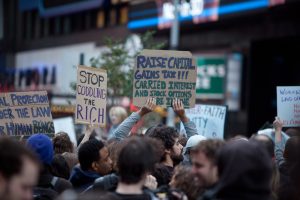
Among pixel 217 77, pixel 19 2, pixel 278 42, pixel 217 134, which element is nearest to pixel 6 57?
pixel 19 2

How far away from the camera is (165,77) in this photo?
316 inches

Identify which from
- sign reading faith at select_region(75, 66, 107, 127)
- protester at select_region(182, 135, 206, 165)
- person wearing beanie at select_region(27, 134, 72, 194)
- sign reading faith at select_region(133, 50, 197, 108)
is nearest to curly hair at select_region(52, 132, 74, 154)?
sign reading faith at select_region(75, 66, 107, 127)

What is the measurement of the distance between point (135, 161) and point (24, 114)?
142 inches

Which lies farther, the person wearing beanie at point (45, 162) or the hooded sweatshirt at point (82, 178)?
the hooded sweatshirt at point (82, 178)

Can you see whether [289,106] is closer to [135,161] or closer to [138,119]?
[138,119]

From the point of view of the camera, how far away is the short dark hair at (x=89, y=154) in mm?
6102

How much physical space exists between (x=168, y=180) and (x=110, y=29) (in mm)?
25672

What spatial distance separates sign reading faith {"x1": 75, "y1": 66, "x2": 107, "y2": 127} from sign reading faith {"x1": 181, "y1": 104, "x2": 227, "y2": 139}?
2.00 meters

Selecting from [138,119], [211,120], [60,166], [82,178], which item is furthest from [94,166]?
[211,120]

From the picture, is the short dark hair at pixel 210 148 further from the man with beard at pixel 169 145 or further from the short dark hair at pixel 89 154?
the man with beard at pixel 169 145

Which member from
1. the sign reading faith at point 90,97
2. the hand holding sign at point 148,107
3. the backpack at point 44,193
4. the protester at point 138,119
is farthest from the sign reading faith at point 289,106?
the backpack at point 44,193

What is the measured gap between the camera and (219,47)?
24891 mm

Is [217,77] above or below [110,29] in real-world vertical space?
below

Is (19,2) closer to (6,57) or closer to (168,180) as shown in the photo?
(6,57)
